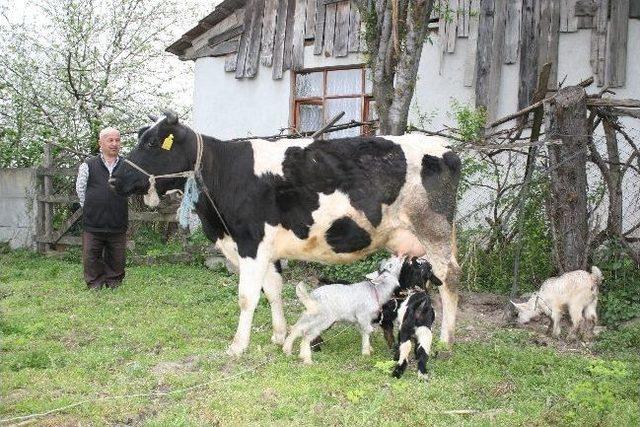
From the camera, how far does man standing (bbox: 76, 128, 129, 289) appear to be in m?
9.64

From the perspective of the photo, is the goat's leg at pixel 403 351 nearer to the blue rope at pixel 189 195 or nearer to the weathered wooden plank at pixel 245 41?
the blue rope at pixel 189 195

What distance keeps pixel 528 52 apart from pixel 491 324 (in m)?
5.75

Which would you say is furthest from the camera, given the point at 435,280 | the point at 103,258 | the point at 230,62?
the point at 230,62

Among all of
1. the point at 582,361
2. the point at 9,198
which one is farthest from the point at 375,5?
the point at 9,198

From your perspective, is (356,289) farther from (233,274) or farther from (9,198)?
(9,198)

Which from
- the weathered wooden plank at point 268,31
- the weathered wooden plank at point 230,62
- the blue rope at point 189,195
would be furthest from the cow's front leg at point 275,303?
the weathered wooden plank at point 230,62

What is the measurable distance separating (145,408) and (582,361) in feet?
13.2

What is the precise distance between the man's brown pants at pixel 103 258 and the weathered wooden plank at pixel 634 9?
8907 millimetres

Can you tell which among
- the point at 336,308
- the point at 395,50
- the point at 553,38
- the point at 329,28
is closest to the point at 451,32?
the point at 553,38

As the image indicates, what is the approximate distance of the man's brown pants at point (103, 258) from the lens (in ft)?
32.1

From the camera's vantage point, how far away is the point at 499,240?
10.0 meters

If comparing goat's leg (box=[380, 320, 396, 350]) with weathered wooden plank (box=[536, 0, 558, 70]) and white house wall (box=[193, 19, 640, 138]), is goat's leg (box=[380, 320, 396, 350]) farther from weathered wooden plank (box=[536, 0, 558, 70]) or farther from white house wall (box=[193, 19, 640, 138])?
weathered wooden plank (box=[536, 0, 558, 70])

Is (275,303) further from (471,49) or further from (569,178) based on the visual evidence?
(471,49)

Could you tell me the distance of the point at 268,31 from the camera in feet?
49.3
